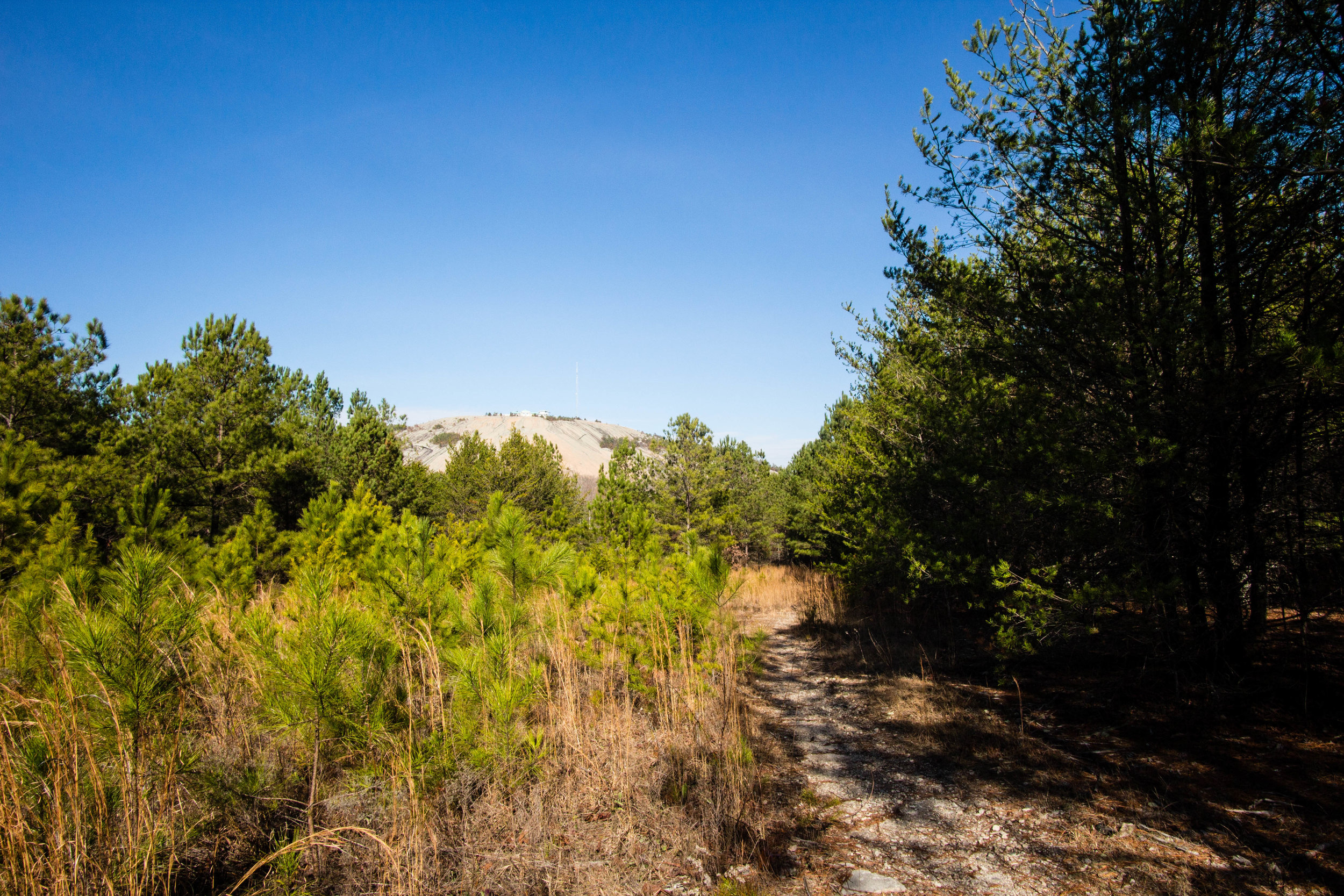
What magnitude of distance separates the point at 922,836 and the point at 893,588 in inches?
145

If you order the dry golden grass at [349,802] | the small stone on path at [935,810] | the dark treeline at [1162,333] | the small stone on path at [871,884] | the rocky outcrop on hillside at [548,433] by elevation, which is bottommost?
the small stone on path at [935,810]

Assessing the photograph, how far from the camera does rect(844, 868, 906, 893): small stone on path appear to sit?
2430 mm

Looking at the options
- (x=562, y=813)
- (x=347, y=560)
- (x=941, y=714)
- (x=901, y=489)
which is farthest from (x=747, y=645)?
(x=347, y=560)

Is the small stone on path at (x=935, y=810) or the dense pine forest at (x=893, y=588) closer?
the dense pine forest at (x=893, y=588)

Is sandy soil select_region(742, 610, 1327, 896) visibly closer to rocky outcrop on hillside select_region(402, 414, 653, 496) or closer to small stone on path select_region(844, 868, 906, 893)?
small stone on path select_region(844, 868, 906, 893)

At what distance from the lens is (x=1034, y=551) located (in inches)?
179

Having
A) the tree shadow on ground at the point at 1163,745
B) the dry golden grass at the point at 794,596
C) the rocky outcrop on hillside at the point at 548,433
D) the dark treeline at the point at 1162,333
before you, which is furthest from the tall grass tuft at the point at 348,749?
the rocky outcrop on hillside at the point at 548,433

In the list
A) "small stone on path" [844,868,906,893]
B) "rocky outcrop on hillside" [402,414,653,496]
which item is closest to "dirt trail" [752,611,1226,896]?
"small stone on path" [844,868,906,893]

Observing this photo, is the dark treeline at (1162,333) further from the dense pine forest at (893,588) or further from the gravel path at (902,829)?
the gravel path at (902,829)

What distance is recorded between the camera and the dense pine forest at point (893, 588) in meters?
2.26

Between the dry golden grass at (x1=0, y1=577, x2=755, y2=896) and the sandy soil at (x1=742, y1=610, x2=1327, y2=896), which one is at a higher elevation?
the dry golden grass at (x1=0, y1=577, x2=755, y2=896)

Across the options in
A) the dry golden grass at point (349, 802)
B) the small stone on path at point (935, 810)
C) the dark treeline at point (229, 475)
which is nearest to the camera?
the dry golden grass at point (349, 802)

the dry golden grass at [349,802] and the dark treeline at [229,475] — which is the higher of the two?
the dark treeline at [229,475]

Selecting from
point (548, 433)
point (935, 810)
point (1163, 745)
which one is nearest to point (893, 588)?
point (1163, 745)
